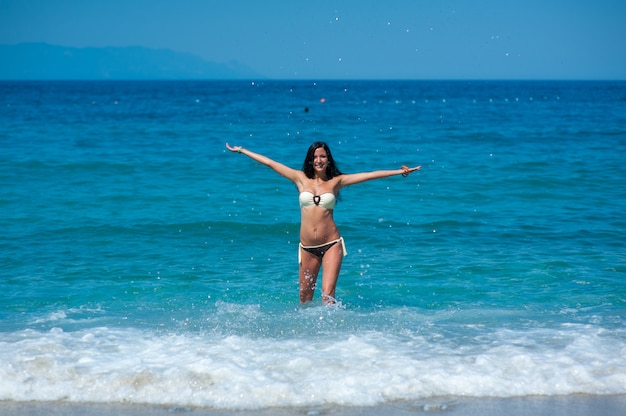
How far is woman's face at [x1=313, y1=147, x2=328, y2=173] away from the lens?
24.9 feet

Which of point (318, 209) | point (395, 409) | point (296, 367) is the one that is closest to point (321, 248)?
point (318, 209)

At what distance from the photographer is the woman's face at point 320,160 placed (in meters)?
7.58

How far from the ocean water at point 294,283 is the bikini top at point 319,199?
45.8 inches

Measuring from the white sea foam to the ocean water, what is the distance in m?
0.02

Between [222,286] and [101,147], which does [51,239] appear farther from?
[101,147]

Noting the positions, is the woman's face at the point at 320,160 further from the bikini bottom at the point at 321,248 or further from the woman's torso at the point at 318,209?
the bikini bottom at the point at 321,248

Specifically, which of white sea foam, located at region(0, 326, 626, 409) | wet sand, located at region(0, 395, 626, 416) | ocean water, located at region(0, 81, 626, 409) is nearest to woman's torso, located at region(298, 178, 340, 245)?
ocean water, located at region(0, 81, 626, 409)

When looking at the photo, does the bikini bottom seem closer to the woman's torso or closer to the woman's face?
the woman's torso

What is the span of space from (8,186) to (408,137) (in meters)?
16.7

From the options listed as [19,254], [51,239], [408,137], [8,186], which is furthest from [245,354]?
[408,137]

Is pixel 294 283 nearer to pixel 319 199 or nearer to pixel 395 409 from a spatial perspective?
pixel 319 199

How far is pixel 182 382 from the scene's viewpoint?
5.90 metres

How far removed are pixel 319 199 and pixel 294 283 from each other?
7.60 ft

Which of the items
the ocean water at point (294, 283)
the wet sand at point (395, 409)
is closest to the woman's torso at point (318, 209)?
the ocean water at point (294, 283)
